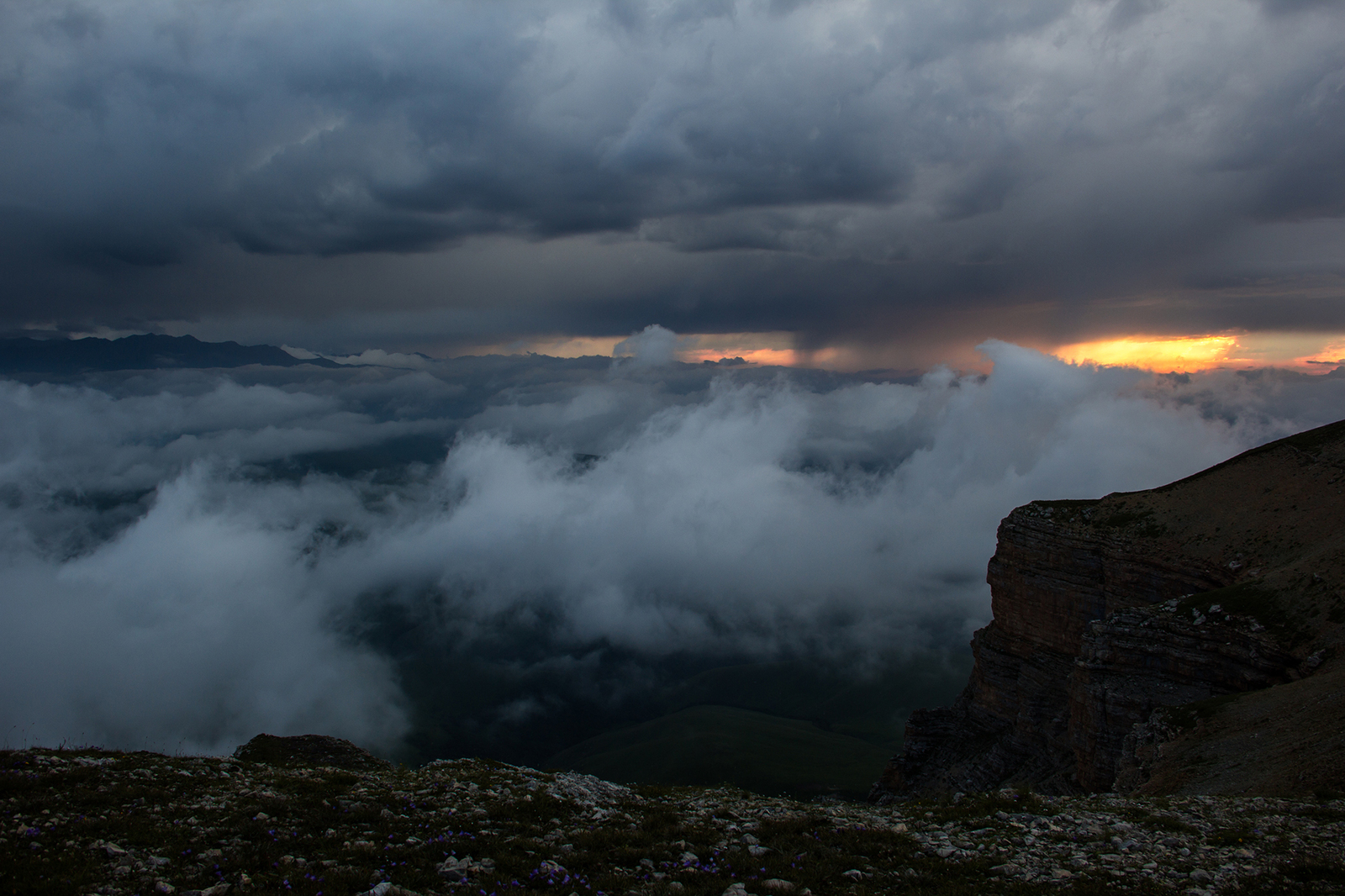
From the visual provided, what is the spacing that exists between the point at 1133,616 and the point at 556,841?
220ft

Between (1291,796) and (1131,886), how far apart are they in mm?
18082

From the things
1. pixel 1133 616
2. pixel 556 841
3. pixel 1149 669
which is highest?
pixel 556 841

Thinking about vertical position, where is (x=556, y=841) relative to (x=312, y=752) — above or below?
above

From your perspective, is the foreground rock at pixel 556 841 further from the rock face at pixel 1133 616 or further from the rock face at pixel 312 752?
the rock face at pixel 1133 616

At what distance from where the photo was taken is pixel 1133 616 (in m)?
63.1

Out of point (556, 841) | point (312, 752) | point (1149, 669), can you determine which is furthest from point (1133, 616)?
point (312, 752)

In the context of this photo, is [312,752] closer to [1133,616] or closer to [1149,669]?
[1149,669]

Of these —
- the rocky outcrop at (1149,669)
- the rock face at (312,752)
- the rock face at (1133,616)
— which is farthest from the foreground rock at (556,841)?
the rocky outcrop at (1149,669)

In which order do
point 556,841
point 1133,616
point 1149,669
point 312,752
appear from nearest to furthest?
point 556,841, point 312,752, point 1149,669, point 1133,616

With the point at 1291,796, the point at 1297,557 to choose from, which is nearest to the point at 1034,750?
the point at 1297,557

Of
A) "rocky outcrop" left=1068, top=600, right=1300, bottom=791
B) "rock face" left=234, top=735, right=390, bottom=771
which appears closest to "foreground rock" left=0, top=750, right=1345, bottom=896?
"rock face" left=234, top=735, right=390, bottom=771

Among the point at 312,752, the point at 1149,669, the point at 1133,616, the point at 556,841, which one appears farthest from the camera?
the point at 1133,616

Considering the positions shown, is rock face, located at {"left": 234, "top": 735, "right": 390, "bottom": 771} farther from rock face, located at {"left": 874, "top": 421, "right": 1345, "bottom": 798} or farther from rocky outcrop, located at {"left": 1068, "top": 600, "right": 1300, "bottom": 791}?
rocky outcrop, located at {"left": 1068, "top": 600, "right": 1300, "bottom": 791}

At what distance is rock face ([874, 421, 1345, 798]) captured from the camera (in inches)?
2201
